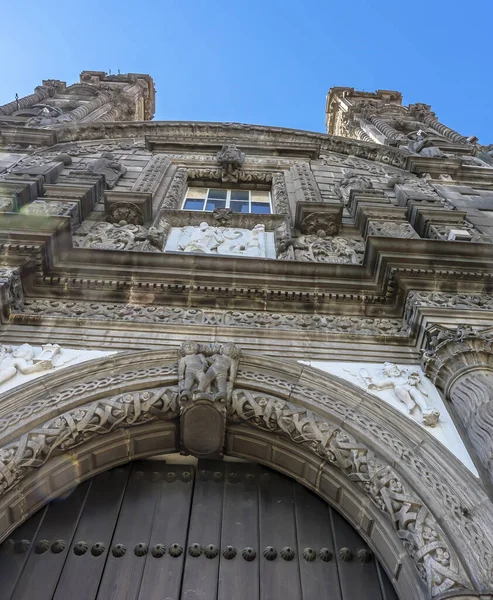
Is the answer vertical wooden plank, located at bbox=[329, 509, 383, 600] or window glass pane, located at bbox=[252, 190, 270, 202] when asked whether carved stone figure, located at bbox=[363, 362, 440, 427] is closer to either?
vertical wooden plank, located at bbox=[329, 509, 383, 600]

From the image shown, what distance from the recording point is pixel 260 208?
37.6ft

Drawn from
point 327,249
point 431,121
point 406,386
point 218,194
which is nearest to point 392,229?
point 327,249

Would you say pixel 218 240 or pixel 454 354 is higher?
pixel 218 240

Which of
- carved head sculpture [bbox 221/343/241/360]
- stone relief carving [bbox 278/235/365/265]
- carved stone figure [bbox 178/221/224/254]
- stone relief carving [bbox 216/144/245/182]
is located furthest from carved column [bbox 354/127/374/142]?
carved head sculpture [bbox 221/343/241/360]

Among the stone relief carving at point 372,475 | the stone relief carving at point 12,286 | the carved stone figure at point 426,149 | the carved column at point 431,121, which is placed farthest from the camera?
the carved column at point 431,121

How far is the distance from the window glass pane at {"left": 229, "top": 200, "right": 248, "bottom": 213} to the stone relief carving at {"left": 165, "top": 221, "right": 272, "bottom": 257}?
155 centimetres

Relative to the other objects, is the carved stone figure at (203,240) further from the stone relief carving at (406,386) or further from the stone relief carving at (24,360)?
the stone relief carving at (406,386)

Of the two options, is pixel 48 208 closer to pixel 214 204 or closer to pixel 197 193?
pixel 214 204

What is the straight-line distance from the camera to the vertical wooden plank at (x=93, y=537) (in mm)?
4543

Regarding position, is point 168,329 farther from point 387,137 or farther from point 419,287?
point 387,137

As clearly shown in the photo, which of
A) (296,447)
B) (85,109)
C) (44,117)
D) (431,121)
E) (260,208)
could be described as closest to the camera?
(296,447)

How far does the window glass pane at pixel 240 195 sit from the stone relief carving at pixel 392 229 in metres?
3.84

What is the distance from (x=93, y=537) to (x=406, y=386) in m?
3.55

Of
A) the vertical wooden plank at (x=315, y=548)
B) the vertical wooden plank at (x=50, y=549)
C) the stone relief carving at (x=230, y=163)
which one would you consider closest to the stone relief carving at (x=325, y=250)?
the stone relief carving at (x=230, y=163)
